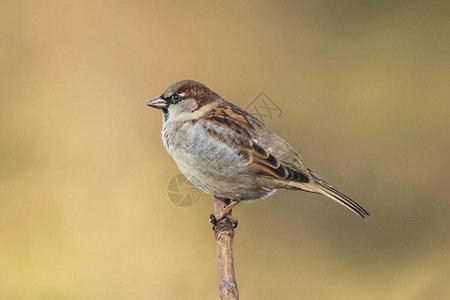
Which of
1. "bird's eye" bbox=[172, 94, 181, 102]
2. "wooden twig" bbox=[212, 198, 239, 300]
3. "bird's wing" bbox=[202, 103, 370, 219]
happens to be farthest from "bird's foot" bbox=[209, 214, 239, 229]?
"bird's eye" bbox=[172, 94, 181, 102]

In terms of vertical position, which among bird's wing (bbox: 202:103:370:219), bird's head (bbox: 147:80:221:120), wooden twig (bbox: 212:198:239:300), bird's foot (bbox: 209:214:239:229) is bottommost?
wooden twig (bbox: 212:198:239:300)

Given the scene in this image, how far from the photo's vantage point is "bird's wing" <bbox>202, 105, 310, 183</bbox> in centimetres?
237

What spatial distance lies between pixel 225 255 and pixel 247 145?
551mm

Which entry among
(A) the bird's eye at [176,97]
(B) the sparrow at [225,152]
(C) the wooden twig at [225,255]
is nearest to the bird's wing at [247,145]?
(B) the sparrow at [225,152]

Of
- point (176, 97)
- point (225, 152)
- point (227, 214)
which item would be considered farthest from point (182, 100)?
point (227, 214)

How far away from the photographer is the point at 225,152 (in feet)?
7.82

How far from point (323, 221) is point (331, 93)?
96 cm

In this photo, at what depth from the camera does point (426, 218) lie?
351 cm

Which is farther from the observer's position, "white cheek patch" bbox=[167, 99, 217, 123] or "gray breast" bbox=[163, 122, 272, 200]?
"white cheek patch" bbox=[167, 99, 217, 123]

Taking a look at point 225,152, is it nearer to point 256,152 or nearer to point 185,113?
point 256,152

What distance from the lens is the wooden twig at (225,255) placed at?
1733 mm

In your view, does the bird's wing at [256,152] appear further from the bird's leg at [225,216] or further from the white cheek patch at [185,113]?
the bird's leg at [225,216]

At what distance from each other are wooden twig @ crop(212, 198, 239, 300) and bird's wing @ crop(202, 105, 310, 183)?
0.90ft

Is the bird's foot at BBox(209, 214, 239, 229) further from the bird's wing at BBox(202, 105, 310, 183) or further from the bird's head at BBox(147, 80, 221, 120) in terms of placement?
the bird's head at BBox(147, 80, 221, 120)
